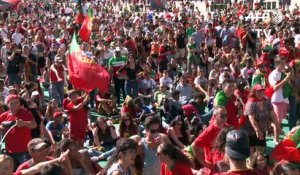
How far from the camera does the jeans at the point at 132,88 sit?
530 inches

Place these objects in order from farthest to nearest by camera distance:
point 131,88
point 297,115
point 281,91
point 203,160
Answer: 1. point 131,88
2. point 297,115
3. point 281,91
4. point 203,160

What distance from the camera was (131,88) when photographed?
13508 mm

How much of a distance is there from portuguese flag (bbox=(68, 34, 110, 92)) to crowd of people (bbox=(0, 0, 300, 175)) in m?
0.18

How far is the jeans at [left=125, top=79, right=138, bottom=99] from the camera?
13.5 m

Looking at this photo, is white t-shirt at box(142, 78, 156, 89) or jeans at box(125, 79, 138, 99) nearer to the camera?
jeans at box(125, 79, 138, 99)

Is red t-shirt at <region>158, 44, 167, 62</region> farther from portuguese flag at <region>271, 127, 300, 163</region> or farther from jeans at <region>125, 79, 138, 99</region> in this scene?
portuguese flag at <region>271, 127, 300, 163</region>

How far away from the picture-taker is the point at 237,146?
4250mm

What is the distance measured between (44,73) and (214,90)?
175 inches

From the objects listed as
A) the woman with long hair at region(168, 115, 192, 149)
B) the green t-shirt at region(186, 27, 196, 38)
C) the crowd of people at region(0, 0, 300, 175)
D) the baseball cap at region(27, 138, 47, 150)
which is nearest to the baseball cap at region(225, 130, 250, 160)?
the crowd of people at region(0, 0, 300, 175)

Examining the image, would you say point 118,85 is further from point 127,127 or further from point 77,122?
point 77,122

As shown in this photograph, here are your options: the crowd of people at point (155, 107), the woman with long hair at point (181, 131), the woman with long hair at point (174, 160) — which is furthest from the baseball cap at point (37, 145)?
the woman with long hair at point (181, 131)

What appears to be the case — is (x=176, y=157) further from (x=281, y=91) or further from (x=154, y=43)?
(x=154, y=43)

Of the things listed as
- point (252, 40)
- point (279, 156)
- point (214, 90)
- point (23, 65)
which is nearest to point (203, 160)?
point (279, 156)

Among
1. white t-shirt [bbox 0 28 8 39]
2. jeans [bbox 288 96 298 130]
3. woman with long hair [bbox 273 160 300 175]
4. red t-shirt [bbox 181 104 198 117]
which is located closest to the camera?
woman with long hair [bbox 273 160 300 175]
